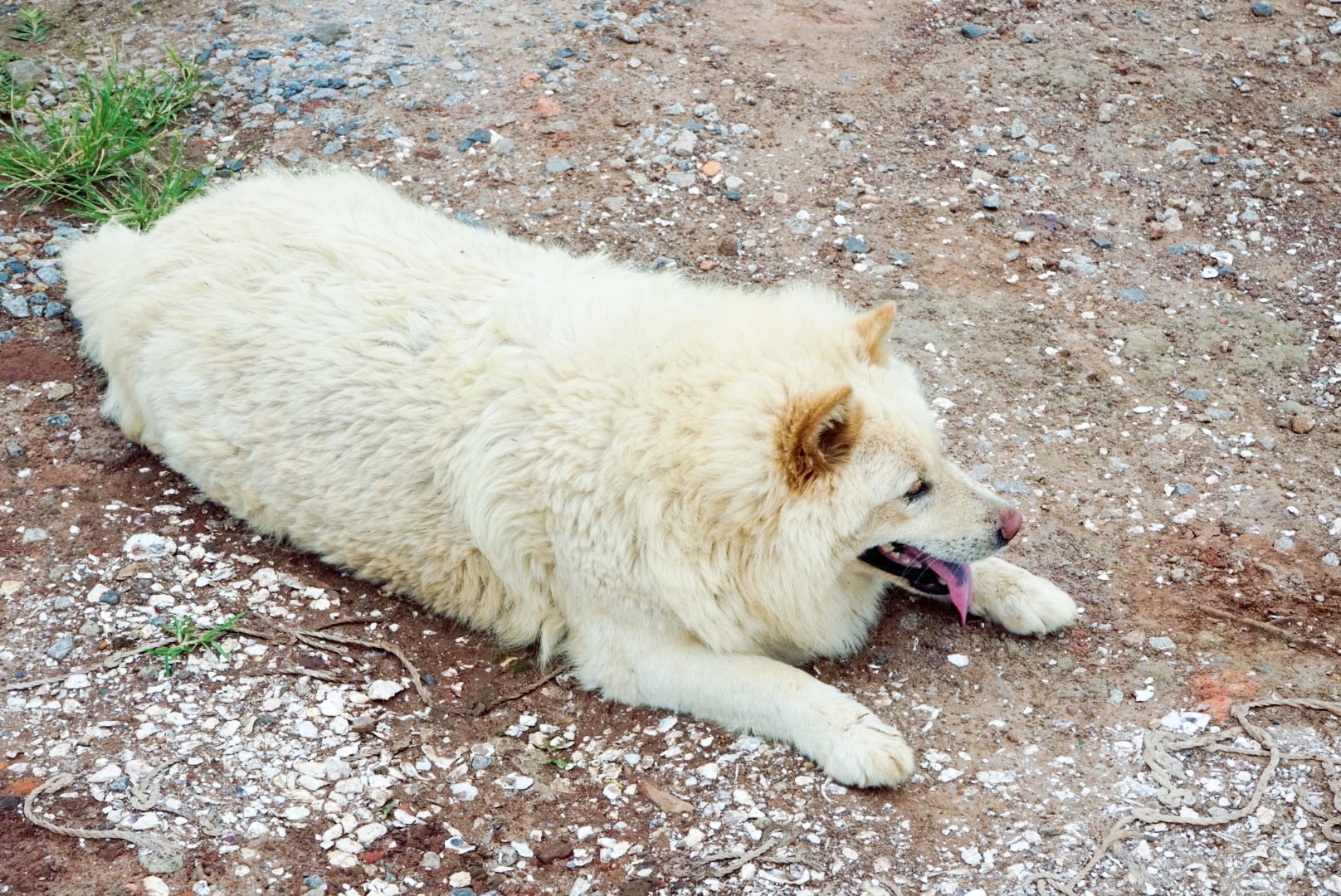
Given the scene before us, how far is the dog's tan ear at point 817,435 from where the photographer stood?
3752mm

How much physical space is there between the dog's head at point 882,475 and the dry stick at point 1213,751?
84 cm

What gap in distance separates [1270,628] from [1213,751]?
780mm

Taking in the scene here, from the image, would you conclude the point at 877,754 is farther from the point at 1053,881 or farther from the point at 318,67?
the point at 318,67

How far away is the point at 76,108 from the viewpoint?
22.4 ft

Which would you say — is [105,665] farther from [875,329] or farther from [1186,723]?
[1186,723]

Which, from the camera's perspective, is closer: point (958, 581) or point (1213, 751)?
point (1213, 751)

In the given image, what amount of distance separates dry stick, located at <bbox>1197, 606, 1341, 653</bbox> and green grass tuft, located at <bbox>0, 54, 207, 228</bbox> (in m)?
5.25

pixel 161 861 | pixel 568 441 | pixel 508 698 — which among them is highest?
pixel 568 441

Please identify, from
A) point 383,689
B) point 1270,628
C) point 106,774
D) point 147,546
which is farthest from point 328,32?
point 1270,628

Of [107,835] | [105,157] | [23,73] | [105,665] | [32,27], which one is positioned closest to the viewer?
[107,835]

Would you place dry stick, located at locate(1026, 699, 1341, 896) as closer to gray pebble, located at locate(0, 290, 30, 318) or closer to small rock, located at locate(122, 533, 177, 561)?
small rock, located at locate(122, 533, 177, 561)

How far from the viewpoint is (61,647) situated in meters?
4.36

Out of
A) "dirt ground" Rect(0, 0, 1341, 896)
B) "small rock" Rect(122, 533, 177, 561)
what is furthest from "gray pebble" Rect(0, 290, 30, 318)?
"small rock" Rect(122, 533, 177, 561)

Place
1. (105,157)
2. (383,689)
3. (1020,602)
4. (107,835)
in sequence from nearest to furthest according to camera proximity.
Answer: (107,835), (383,689), (1020,602), (105,157)
